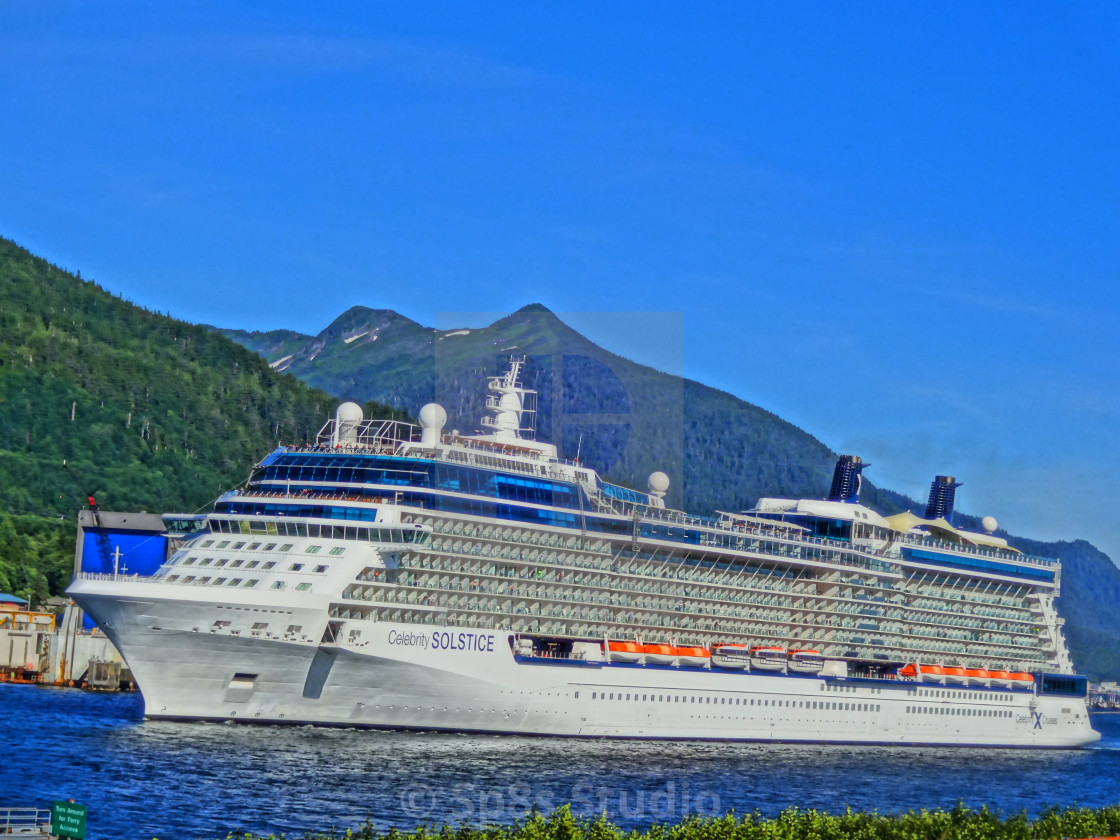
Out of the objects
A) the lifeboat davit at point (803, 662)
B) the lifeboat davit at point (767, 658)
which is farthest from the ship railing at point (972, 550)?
the lifeboat davit at point (767, 658)

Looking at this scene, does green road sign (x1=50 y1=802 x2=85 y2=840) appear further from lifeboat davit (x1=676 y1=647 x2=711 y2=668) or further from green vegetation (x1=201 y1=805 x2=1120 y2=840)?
lifeboat davit (x1=676 y1=647 x2=711 y2=668)

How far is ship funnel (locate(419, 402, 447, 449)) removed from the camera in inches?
2719

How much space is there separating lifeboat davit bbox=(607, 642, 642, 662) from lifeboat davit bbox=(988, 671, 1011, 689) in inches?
1242

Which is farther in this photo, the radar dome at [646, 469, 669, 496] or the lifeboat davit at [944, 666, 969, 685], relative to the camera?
the lifeboat davit at [944, 666, 969, 685]

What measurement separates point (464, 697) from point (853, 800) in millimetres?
17047

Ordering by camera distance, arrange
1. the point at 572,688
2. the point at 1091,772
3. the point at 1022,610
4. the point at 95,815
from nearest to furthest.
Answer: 1. the point at 95,815
2. the point at 572,688
3. the point at 1091,772
4. the point at 1022,610

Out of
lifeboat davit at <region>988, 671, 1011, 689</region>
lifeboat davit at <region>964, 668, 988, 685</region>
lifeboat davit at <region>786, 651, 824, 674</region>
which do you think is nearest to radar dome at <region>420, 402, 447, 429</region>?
lifeboat davit at <region>786, 651, 824, 674</region>

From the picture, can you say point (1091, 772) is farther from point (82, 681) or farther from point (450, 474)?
point (82, 681)

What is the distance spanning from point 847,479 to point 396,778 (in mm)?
49507

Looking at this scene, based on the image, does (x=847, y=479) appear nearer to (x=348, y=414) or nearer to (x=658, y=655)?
(x=658, y=655)

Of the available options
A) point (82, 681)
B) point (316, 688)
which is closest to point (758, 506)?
point (316, 688)

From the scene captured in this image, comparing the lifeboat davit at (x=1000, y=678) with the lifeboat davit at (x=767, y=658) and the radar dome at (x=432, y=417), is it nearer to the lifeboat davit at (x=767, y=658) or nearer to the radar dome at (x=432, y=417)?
the lifeboat davit at (x=767, y=658)

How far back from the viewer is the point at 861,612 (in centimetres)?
8675

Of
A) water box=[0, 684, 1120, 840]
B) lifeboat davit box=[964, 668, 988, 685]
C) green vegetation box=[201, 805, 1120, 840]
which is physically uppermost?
lifeboat davit box=[964, 668, 988, 685]
